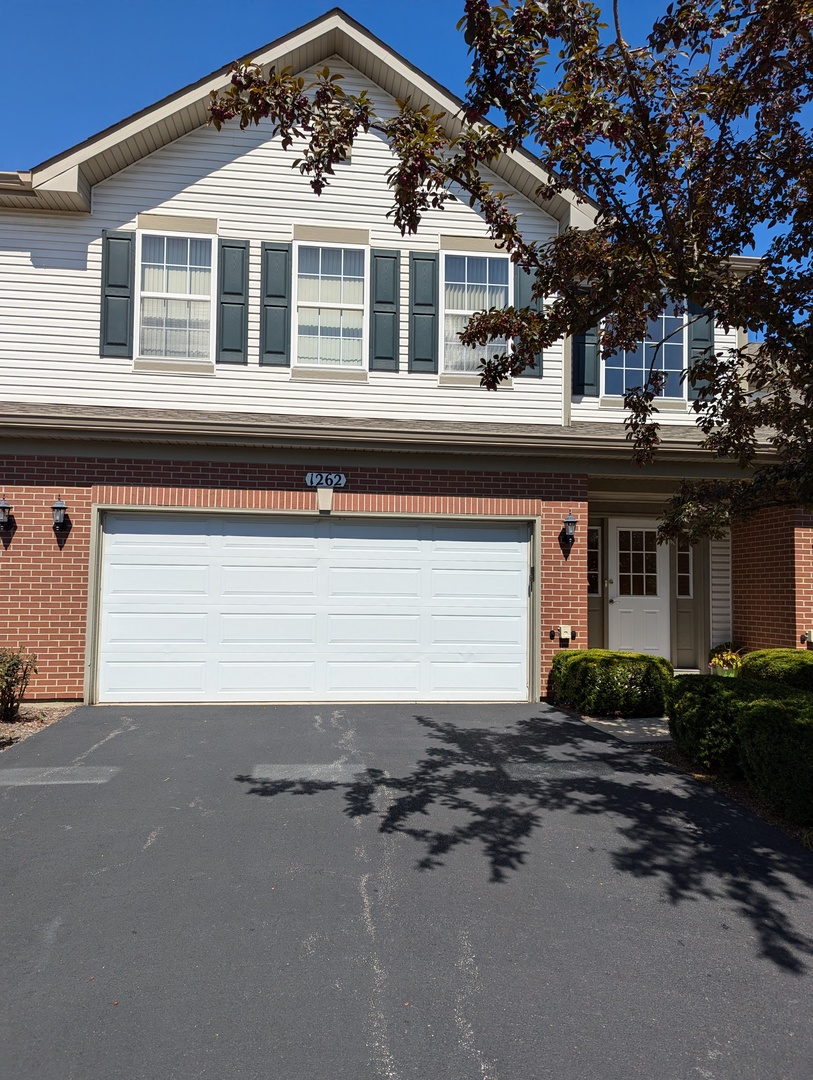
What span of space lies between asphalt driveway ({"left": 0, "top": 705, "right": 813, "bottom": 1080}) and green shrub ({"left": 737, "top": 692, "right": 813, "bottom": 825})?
316 millimetres

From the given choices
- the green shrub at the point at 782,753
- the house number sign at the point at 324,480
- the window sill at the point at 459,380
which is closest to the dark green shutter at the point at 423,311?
the window sill at the point at 459,380

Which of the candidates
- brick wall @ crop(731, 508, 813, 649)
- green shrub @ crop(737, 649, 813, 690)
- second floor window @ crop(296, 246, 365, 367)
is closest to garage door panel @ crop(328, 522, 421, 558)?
second floor window @ crop(296, 246, 365, 367)

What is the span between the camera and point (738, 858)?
15.9ft

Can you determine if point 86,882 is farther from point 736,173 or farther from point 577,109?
point 736,173

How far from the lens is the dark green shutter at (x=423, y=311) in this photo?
10.3 meters

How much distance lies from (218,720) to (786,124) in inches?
318

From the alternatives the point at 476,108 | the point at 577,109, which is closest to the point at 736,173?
the point at 577,109

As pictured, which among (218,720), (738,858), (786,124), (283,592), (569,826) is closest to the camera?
(738,858)

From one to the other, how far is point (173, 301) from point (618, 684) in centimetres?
764

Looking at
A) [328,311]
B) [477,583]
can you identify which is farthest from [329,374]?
[477,583]

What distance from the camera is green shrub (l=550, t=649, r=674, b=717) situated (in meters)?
9.23

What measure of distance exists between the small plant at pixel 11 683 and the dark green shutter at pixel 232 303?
4.54 m

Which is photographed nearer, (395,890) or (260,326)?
(395,890)

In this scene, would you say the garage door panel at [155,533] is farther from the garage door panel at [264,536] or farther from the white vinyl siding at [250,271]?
the white vinyl siding at [250,271]
